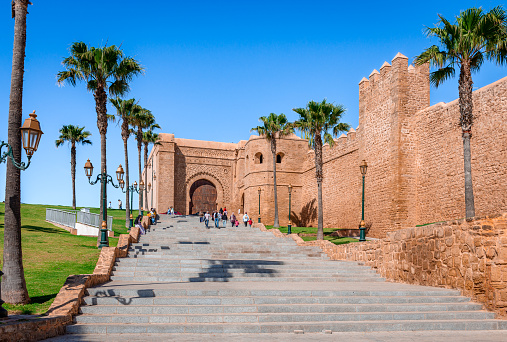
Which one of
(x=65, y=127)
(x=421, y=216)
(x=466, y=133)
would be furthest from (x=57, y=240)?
(x=65, y=127)

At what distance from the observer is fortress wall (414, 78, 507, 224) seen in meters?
17.0

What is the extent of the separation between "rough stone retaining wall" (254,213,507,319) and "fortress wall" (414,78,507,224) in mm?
6491

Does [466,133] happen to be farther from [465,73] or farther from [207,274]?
[207,274]

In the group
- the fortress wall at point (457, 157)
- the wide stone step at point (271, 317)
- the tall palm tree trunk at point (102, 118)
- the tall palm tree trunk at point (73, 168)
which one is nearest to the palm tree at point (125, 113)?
the tall palm tree trunk at point (102, 118)

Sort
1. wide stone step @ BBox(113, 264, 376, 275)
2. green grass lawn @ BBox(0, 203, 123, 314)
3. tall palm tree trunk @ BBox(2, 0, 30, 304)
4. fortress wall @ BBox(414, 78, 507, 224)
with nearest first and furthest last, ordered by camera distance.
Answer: tall palm tree trunk @ BBox(2, 0, 30, 304)
green grass lawn @ BBox(0, 203, 123, 314)
wide stone step @ BBox(113, 264, 376, 275)
fortress wall @ BBox(414, 78, 507, 224)

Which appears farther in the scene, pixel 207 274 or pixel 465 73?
pixel 465 73

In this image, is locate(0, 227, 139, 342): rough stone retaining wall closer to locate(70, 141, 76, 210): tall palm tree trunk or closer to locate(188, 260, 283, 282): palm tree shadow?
locate(188, 260, 283, 282): palm tree shadow

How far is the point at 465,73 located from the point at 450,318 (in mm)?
8462

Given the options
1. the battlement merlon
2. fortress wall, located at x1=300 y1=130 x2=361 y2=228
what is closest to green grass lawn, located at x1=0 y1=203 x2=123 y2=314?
the battlement merlon

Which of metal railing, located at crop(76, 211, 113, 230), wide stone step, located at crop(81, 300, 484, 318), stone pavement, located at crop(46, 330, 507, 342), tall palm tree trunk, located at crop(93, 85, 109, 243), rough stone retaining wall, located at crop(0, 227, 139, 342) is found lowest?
stone pavement, located at crop(46, 330, 507, 342)

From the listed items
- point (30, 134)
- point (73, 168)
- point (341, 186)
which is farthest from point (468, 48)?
point (73, 168)

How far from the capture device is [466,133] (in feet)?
45.0

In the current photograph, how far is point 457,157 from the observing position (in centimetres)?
1931

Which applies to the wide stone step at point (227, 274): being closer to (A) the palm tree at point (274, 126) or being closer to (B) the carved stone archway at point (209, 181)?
(A) the palm tree at point (274, 126)
